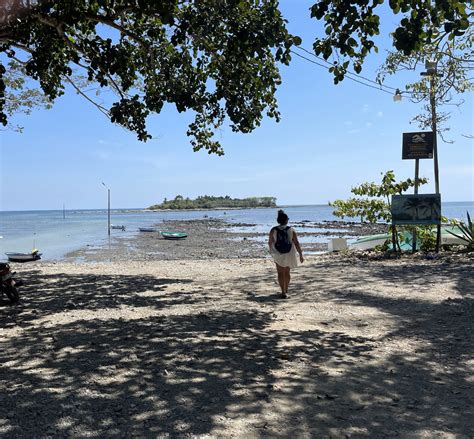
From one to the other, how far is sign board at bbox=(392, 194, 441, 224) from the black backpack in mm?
6277

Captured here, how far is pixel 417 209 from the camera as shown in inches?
509

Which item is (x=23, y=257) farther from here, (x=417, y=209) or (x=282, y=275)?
(x=417, y=209)

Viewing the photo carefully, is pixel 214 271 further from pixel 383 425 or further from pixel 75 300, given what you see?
pixel 383 425

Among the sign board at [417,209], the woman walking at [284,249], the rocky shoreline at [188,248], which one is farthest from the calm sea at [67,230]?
the woman walking at [284,249]

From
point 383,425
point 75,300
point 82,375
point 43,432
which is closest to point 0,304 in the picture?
point 75,300

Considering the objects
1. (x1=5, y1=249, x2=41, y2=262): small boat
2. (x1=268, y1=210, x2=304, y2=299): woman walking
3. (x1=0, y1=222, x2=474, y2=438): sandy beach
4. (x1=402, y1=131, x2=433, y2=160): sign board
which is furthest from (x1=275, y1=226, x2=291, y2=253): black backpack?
(x1=5, y1=249, x2=41, y2=262): small boat

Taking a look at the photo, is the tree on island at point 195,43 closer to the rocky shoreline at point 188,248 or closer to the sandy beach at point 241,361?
the sandy beach at point 241,361

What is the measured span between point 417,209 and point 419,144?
6.11 feet

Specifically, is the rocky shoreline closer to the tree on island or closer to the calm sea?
the calm sea

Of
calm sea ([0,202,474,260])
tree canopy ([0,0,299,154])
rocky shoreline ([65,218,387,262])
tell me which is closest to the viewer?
tree canopy ([0,0,299,154])

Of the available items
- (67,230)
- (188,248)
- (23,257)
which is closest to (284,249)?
(23,257)

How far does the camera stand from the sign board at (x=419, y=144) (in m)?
13.0

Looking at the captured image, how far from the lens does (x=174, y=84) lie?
9500 millimetres

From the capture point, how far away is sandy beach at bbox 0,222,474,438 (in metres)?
3.23
